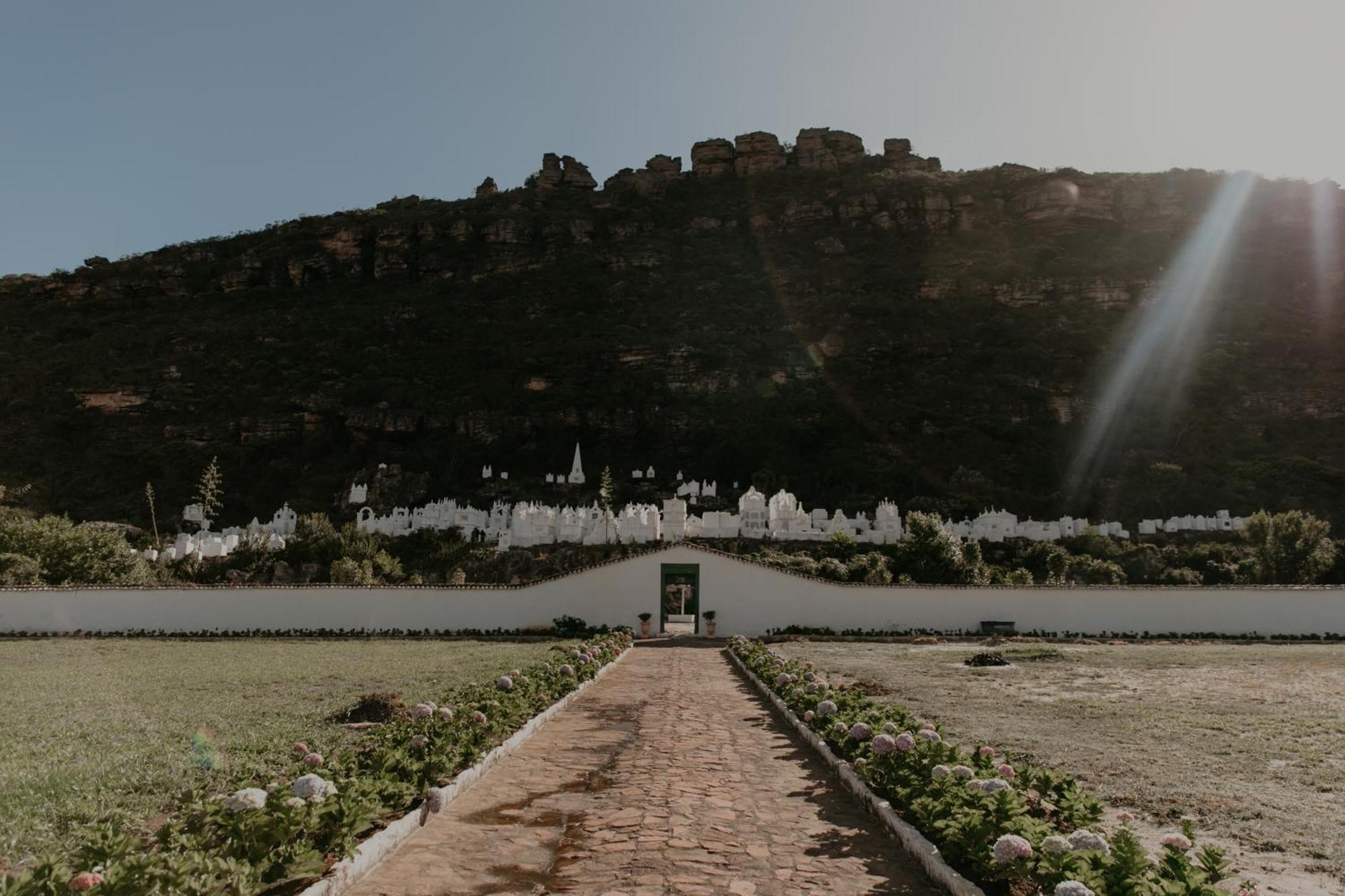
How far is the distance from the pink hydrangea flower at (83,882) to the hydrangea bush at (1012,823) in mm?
3465

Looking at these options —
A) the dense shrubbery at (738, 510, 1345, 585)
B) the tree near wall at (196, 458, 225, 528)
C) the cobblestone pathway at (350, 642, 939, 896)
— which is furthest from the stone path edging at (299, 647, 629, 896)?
the tree near wall at (196, 458, 225, 528)

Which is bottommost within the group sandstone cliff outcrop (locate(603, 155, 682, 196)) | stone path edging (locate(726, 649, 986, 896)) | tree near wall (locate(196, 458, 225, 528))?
stone path edging (locate(726, 649, 986, 896))

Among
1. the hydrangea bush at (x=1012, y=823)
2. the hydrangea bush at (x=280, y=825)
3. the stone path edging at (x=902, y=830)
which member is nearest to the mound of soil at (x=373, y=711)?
the hydrangea bush at (x=280, y=825)

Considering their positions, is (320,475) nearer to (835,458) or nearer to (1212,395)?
(835,458)

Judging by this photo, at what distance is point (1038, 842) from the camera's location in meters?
3.74

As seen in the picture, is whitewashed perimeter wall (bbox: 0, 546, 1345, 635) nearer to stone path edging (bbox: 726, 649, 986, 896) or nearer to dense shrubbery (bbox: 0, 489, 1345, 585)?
dense shrubbery (bbox: 0, 489, 1345, 585)

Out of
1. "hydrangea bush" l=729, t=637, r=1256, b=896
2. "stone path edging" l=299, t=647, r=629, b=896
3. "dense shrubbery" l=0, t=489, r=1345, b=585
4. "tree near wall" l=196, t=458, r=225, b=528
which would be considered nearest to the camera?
"hydrangea bush" l=729, t=637, r=1256, b=896

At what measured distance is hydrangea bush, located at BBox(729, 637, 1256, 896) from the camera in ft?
10.8

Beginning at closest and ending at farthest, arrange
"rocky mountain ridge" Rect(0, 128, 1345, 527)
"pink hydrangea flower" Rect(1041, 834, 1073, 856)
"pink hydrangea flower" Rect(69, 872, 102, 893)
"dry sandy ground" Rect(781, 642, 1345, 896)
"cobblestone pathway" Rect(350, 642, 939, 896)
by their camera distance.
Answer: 1. "pink hydrangea flower" Rect(69, 872, 102, 893)
2. "pink hydrangea flower" Rect(1041, 834, 1073, 856)
3. "cobblestone pathway" Rect(350, 642, 939, 896)
4. "dry sandy ground" Rect(781, 642, 1345, 896)
5. "rocky mountain ridge" Rect(0, 128, 1345, 527)

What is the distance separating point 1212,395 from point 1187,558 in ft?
124

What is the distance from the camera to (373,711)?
27.6 ft

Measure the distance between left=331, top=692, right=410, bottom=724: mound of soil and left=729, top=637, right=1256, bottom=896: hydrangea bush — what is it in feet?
14.2

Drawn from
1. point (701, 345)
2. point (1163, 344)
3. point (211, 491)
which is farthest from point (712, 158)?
point (211, 491)

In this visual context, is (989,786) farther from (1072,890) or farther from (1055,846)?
(1072,890)
